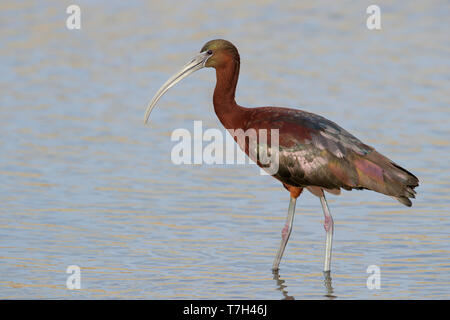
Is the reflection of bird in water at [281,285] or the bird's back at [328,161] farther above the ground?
the bird's back at [328,161]

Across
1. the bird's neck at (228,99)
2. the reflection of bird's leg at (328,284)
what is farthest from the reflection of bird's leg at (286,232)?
the bird's neck at (228,99)

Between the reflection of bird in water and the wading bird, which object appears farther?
the wading bird

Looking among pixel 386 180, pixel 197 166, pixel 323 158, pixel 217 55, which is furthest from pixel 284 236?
pixel 197 166

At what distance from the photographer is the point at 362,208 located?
12500mm

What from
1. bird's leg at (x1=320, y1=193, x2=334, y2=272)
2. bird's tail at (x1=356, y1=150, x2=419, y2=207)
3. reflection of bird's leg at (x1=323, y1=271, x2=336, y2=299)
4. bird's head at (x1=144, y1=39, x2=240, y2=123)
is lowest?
reflection of bird's leg at (x1=323, y1=271, x2=336, y2=299)

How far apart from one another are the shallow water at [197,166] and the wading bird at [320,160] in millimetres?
704

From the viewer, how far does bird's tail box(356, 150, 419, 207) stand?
1026 cm

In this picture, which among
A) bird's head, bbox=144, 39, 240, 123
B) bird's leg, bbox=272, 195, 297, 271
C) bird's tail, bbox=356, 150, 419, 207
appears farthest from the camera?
bird's head, bbox=144, 39, 240, 123

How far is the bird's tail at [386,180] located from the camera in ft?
33.7

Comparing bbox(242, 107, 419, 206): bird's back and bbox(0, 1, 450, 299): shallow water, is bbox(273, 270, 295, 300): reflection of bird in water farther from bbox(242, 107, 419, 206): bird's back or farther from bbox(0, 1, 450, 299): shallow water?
bbox(242, 107, 419, 206): bird's back

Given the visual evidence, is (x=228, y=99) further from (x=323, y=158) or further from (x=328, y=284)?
(x=328, y=284)

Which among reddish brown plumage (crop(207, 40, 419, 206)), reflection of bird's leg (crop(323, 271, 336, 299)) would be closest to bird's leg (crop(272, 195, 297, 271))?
reddish brown plumage (crop(207, 40, 419, 206))

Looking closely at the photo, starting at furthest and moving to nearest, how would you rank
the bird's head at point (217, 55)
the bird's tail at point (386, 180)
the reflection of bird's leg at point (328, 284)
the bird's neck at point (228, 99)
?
the bird's head at point (217, 55), the bird's neck at point (228, 99), the bird's tail at point (386, 180), the reflection of bird's leg at point (328, 284)

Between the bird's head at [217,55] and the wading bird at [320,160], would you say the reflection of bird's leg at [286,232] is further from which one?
the bird's head at [217,55]
